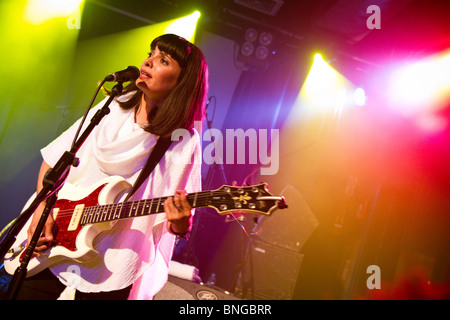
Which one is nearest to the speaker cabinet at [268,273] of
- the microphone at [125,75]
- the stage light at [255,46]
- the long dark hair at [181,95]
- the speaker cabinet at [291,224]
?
the speaker cabinet at [291,224]

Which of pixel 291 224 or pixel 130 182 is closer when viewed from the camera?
pixel 130 182

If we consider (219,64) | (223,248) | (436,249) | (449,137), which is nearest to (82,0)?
(219,64)

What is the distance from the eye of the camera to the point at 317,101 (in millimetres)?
6410

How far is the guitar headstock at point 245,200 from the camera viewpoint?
67.1 inches

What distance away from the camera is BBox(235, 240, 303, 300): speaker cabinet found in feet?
15.6

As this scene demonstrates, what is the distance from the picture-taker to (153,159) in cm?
210

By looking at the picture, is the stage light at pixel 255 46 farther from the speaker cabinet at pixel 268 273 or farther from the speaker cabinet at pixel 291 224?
the speaker cabinet at pixel 268 273

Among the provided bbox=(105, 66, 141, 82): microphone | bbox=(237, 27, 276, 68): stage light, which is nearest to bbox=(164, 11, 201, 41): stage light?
bbox=(237, 27, 276, 68): stage light

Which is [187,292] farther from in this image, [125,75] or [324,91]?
[324,91]

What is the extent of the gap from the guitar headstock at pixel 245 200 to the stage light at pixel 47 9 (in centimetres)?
478

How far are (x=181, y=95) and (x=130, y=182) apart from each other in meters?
0.66

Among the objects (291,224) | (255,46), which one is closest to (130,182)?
(291,224)

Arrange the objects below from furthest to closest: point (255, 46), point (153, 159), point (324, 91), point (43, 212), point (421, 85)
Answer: point (324, 91) → point (421, 85) → point (255, 46) → point (153, 159) → point (43, 212)

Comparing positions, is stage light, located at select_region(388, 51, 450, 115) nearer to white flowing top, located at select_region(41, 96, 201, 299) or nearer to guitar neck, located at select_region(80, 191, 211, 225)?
white flowing top, located at select_region(41, 96, 201, 299)
